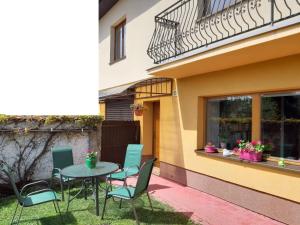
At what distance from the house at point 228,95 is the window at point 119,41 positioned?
2.66m

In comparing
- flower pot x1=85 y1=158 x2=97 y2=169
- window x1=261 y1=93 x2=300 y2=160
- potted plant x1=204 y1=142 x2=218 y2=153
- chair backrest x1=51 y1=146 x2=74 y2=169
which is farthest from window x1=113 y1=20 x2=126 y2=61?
window x1=261 y1=93 x2=300 y2=160

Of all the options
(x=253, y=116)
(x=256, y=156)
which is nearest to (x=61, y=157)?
(x=256, y=156)

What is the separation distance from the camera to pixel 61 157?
312 inches

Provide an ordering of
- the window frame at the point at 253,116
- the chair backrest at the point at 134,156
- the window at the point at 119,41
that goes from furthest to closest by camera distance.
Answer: the window at the point at 119,41
the chair backrest at the point at 134,156
the window frame at the point at 253,116

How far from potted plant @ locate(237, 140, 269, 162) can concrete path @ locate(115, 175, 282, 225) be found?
1.27 meters

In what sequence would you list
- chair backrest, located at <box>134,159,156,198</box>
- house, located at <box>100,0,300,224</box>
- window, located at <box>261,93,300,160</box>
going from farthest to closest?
window, located at <box>261,93,300,160</box> < house, located at <box>100,0,300,224</box> < chair backrest, located at <box>134,159,156,198</box>

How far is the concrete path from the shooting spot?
584cm

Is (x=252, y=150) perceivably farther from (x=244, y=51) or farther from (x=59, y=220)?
(x=59, y=220)

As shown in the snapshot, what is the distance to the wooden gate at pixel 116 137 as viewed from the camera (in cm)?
1115

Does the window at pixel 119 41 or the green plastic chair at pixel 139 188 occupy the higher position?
the window at pixel 119 41

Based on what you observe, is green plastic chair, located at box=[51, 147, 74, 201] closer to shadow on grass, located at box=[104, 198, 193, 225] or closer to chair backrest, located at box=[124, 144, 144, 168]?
chair backrest, located at box=[124, 144, 144, 168]

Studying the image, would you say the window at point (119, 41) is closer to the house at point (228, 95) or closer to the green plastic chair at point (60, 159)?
the house at point (228, 95)

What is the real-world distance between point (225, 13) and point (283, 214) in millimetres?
5023

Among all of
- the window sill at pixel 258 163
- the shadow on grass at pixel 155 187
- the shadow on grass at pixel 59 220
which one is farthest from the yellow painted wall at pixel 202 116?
the shadow on grass at pixel 59 220
